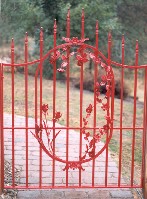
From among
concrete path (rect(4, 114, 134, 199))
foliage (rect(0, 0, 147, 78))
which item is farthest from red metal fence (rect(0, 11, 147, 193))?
foliage (rect(0, 0, 147, 78))

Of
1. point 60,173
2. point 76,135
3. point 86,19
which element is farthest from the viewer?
point 86,19

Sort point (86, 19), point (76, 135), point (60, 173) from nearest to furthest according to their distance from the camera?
1. point (60, 173)
2. point (76, 135)
3. point (86, 19)

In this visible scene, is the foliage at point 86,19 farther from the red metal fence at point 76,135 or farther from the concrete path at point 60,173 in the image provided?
the concrete path at point 60,173

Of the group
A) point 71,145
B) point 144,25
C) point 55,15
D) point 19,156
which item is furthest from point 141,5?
point 19,156

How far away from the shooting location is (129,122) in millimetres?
8938

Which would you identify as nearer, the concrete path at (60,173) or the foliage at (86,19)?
the concrete path at (60,173)

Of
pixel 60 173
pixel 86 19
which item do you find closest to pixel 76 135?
pixel 60 173

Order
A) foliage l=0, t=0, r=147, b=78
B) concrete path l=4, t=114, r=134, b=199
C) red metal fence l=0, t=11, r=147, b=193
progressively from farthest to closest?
1. foliage l=0, t=0, r=147, b=78
2. concrete path l=4, t=114, r=134, b=199
3. red metal fence l=0, t=11, r=147, b=193

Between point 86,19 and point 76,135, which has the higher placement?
point 86,19

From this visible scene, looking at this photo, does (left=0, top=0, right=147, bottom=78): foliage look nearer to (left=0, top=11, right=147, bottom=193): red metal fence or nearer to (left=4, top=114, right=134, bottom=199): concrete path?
(left=0, top=11, right=147, bottom=193): red metal fence

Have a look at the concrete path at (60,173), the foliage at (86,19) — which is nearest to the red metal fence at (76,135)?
the concrete path at (60,173)

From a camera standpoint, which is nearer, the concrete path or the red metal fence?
the red metal fence

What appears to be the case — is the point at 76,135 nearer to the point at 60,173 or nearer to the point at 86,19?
the point at 60,173

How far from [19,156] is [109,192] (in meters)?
1.67
